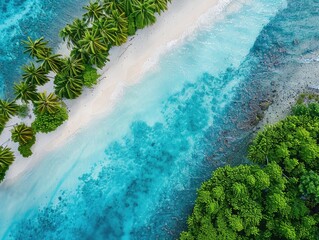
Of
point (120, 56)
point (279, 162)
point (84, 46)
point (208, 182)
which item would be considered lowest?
point (279, 162)

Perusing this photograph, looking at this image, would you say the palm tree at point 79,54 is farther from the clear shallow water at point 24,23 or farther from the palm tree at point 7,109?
the palm tree at point 7,109

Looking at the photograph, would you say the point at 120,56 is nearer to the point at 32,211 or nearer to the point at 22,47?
the point at 22,47

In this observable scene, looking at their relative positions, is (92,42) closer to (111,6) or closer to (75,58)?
(75,58)

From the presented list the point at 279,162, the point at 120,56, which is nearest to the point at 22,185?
the point at 120,56

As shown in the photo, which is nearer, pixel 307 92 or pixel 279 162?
pixel 279 162

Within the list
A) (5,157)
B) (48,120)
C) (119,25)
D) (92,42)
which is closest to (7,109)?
(48,120)

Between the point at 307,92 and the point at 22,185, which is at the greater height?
the point at 22,185
